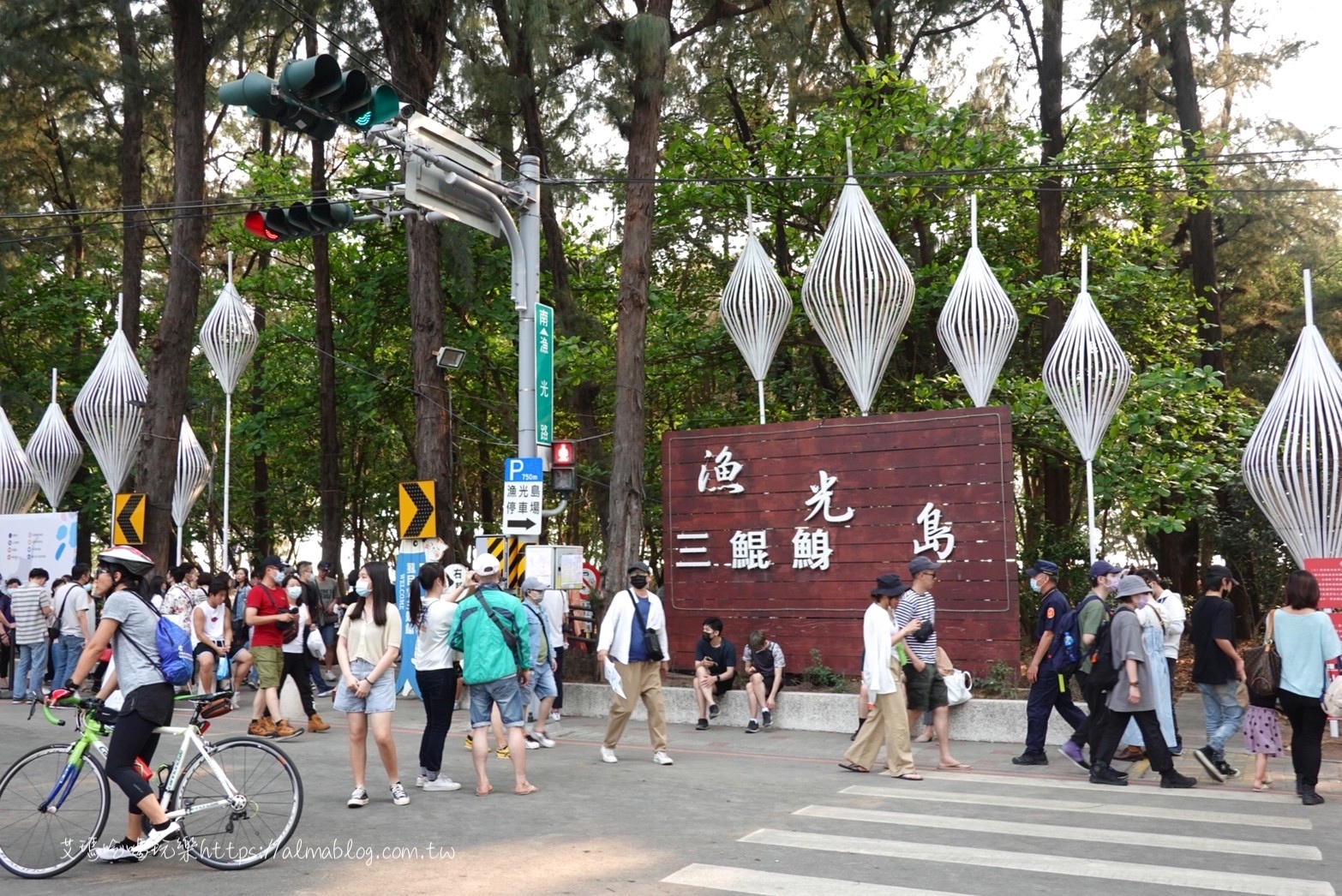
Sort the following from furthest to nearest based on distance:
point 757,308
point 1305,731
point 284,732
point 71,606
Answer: point 757,308, point 71,606, point 284,732, point 1305,731

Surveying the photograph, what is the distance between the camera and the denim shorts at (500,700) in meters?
Result: 9.06

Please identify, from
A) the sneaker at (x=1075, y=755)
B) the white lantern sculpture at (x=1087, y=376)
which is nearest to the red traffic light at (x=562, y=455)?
the white lantern sculpture at (x=1087, y=376)

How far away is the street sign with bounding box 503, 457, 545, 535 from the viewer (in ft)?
43.1

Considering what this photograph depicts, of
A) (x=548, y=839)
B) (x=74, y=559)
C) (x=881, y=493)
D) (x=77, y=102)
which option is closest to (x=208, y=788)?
(x=548, y=839)

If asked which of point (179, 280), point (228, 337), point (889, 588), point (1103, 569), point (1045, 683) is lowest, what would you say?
point (1045, 683)

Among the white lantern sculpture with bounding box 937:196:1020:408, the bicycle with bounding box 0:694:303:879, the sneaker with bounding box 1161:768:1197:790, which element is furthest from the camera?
the white lantern sculpture with bounding box 937:196:1020:408

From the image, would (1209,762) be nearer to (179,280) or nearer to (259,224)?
(259,224)

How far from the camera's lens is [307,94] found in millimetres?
7918

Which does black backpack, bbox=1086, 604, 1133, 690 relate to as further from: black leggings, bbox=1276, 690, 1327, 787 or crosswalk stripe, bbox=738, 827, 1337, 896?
crosswalk stripe, bbox=738, 827, 1337, 896

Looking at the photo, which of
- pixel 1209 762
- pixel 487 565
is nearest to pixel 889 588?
pixel 1209 762

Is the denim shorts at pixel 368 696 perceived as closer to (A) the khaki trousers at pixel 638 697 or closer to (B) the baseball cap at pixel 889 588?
(A) the khaki trousers at pixel 638 697

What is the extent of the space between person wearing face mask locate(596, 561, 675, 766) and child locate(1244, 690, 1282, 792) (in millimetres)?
4894

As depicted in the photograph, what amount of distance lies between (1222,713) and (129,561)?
341 inches

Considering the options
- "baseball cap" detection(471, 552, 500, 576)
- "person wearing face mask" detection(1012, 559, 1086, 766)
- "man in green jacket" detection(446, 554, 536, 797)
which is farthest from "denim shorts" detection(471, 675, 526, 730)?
"person wearing face mask" detection(1012, 559, 1086, 766)
